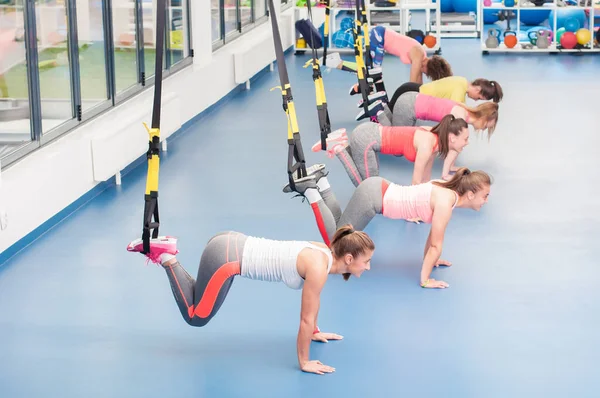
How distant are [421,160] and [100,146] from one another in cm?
230

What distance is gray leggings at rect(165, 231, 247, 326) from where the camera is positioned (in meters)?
4.45

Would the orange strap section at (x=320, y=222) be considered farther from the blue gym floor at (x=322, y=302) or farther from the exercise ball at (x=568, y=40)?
the exercise ball at (x=568, y=40)

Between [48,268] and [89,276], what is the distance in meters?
0.30

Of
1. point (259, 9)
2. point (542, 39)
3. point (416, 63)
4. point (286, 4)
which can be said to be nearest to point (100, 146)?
point (416, 63)

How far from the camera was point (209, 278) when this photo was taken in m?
4.46

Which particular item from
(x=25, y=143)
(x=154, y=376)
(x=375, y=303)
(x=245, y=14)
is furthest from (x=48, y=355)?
(x=245, y=14)

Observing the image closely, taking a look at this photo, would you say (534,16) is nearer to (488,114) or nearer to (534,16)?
(534,16)

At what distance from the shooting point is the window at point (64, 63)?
21.2ft

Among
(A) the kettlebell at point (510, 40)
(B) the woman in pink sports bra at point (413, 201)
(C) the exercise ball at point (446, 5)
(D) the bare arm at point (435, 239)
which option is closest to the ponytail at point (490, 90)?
(B) the woman in pink sports bra at point (413, 201)

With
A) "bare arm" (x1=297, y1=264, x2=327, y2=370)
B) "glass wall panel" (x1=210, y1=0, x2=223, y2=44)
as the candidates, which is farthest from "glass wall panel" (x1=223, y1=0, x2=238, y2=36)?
"bare arm" (x1=297, y1=264, x2=327, y2=370)

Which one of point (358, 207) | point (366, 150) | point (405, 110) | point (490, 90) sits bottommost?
point (358, 207)

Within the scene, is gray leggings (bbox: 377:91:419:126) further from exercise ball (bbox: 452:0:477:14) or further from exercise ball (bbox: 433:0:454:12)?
exercise ball (bbox: 433:0:454:12)

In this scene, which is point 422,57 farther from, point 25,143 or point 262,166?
point 25,143

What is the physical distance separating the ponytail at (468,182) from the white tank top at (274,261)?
1.27m
